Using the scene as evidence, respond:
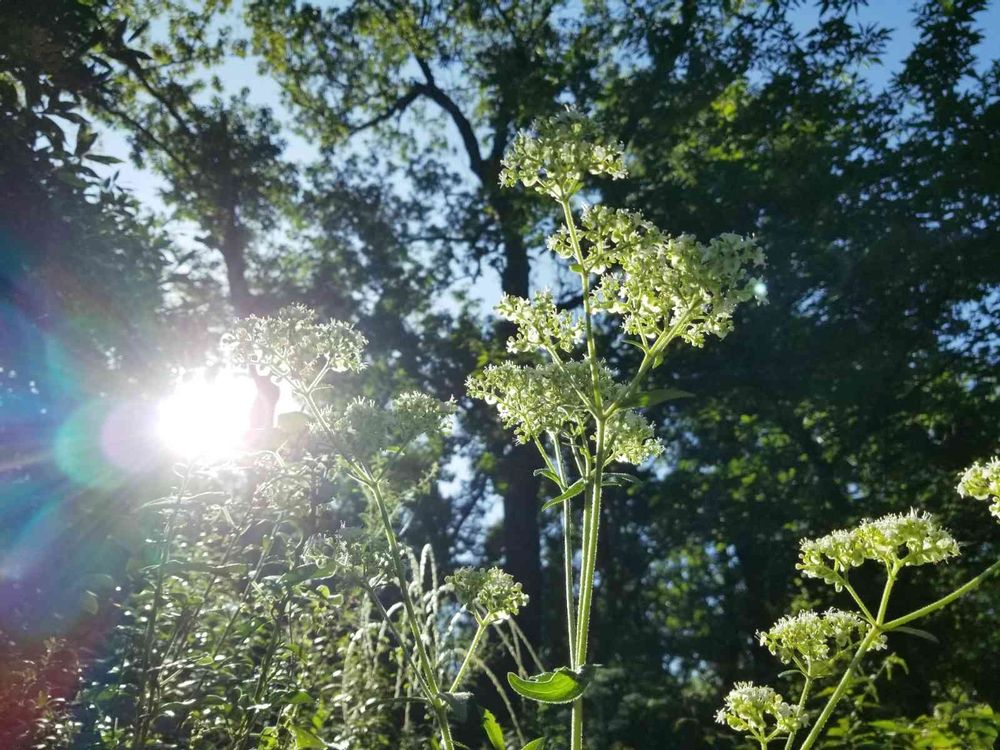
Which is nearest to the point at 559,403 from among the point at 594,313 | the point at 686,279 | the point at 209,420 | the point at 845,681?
the point at 594,313

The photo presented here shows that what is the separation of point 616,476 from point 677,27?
9634 mm

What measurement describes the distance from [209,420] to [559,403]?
3.23 feet

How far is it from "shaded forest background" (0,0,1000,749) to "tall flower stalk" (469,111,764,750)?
1384 mm

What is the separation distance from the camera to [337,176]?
42.6 ft


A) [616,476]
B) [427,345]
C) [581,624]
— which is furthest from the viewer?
[427,345]

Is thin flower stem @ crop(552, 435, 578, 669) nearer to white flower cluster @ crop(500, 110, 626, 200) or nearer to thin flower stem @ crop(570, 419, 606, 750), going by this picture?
thin flower stem @ crop(570, 419, 606, 750)

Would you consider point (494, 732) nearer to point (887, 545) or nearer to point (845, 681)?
Answer: point (845, 681)

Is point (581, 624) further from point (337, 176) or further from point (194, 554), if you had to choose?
point (337, 176)

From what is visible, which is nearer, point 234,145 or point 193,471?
point 193,471

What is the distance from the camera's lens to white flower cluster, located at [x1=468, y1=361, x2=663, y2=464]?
1479 millimetres

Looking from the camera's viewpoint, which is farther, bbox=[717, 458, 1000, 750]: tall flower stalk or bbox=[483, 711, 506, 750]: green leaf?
bbox=[717, 458, 1000, 750]: tall flower stalk

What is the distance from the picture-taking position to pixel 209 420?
1.97 m

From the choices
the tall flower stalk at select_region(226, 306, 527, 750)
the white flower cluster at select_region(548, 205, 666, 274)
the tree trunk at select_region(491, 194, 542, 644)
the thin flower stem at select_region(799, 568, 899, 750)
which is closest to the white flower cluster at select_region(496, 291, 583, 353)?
the white flower cluster at select_region(548, 205, 666, 274)

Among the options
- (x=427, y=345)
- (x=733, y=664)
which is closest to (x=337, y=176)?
(x=427, y=345)
